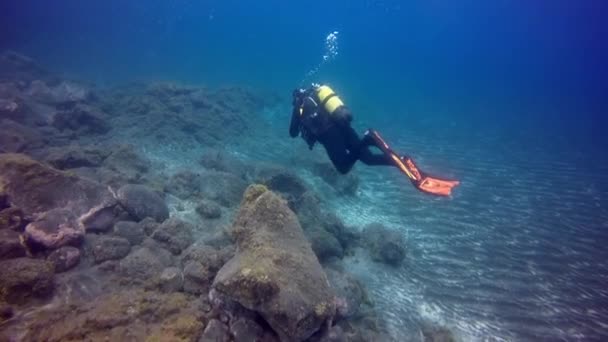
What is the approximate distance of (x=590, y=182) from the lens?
643 inches

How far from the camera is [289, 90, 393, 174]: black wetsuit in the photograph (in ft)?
27.9

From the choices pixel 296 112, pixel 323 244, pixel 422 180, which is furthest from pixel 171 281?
pixel 422 180

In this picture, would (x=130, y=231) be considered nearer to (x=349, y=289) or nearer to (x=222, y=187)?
(x=222, y=187)

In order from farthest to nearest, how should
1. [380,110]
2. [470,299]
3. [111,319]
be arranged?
[380,110] → [470,299] → [111,319]

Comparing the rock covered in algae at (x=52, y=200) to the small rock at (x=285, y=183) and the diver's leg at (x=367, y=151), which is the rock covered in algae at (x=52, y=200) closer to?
the small rock at (x=285, y=183)

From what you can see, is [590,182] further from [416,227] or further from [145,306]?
[145,306]

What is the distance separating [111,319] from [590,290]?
34.9ft

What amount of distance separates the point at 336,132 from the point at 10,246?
659 centimetres

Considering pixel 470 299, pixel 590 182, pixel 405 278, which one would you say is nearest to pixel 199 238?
pixel 405 278

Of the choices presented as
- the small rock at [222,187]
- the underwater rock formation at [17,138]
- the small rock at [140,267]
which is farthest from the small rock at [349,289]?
the underwater rock formation at [17,138]

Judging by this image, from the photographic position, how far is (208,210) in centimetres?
872

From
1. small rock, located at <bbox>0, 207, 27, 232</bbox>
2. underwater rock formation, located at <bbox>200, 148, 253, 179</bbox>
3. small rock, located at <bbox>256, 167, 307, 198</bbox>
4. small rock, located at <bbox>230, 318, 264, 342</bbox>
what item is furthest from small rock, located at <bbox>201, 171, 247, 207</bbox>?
small rock, located at <bbox>230, 318, 264, 342</bbox>

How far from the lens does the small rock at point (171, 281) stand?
5.13m

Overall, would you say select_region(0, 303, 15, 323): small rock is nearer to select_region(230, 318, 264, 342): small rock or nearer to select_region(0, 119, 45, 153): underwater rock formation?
select_region(230, 318, 264, 342): small rock
